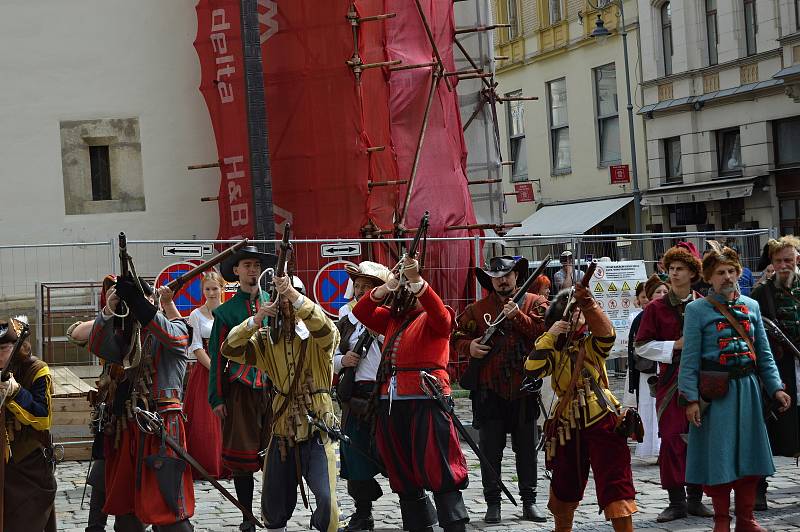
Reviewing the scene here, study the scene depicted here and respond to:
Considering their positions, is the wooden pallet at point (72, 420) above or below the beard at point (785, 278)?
below

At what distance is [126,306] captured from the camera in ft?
24.7

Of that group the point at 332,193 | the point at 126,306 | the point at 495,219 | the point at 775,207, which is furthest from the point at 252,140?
the point at 775,207

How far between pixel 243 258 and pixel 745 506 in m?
3.48

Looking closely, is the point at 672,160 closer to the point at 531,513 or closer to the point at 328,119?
the point at 328,119

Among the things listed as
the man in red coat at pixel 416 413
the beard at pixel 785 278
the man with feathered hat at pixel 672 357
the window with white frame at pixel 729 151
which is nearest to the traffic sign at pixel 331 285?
the man with feathered hat at pixel 672 357

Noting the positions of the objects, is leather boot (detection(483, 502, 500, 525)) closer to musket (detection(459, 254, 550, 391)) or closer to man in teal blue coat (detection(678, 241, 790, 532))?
musket (detection(459, 254, 550, 391))

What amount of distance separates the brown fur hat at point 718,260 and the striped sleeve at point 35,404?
3917 millimetres

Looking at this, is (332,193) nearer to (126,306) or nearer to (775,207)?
(126,306)

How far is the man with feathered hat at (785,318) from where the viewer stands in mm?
9234

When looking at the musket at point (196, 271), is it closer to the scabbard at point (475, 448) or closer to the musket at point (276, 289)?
the musket at point (276, 289)

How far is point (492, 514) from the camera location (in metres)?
9.03

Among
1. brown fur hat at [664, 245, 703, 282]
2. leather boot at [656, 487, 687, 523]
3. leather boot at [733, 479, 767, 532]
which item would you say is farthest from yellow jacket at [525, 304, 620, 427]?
leather boot at [656, 487, 687, 523]

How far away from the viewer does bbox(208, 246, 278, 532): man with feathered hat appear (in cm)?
873

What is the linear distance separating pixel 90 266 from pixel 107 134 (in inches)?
117
